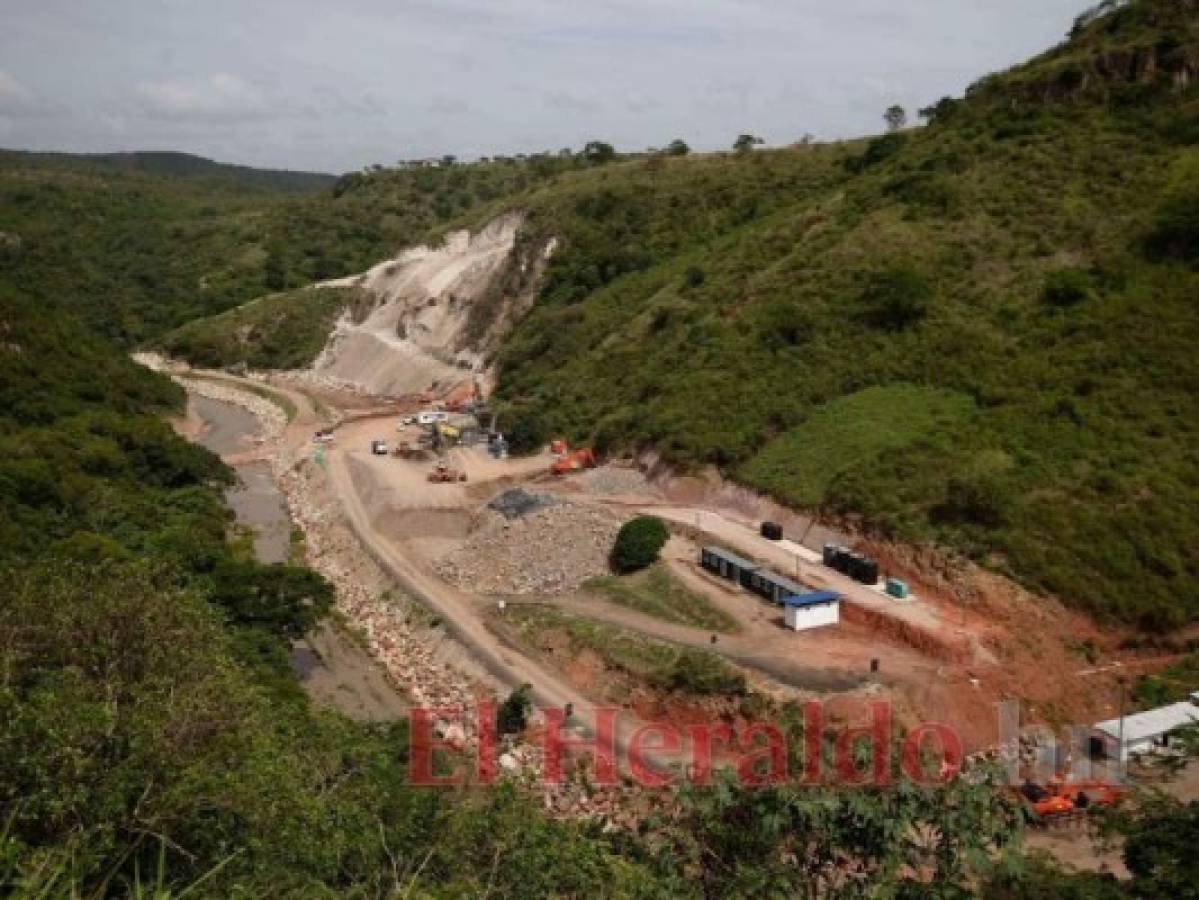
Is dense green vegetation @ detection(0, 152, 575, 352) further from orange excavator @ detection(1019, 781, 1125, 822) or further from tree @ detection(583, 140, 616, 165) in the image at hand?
orange excavator @ detection(1019, 781, 1125, 822)

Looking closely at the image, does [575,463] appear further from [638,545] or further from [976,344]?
[976,344]

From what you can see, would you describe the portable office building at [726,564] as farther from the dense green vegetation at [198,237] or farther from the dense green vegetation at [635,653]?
the dense green vegetation at [198,237]

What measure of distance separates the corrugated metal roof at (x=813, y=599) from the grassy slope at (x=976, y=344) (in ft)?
13.3

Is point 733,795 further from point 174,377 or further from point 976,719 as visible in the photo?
point 174,377

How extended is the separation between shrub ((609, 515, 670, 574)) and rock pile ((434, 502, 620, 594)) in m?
0.79

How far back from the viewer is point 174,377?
85.4 meters

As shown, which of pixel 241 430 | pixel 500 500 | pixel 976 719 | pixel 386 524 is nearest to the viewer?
pixel 976 719

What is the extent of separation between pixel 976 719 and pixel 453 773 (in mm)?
12818

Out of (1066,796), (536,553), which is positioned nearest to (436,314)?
(536,553)

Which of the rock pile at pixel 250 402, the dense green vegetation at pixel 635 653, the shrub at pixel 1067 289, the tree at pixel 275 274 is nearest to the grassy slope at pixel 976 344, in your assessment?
the shrub at pixel 1067 289

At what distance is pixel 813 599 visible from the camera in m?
28.2

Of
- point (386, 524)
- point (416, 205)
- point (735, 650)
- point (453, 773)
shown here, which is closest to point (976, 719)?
point (735, 650)

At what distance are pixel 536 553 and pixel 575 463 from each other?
389 inches

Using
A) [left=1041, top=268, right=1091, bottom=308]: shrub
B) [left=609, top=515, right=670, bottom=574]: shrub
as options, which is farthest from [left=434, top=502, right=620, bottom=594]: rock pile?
[left=1041, top=268, right=1091, bottom=308]: shrub
